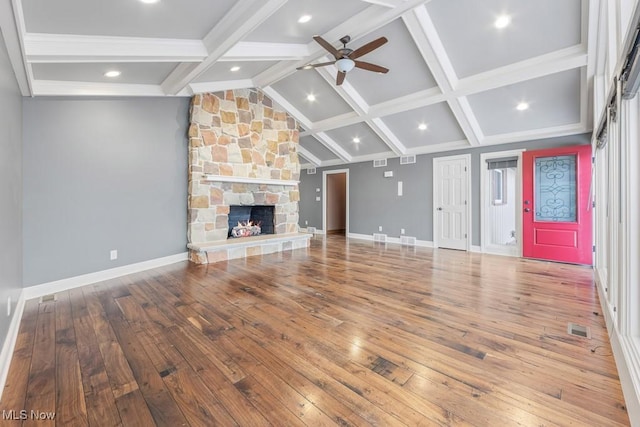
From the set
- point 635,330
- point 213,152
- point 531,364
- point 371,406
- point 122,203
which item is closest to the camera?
point 371,406

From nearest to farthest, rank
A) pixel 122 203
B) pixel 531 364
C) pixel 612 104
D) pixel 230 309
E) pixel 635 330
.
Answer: pixel 635 330, pixel 531 364, pixel 612 104, pixel 230 309, pixel 122 203

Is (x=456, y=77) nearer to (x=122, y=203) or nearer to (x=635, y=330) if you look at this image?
(x=635, y=330)

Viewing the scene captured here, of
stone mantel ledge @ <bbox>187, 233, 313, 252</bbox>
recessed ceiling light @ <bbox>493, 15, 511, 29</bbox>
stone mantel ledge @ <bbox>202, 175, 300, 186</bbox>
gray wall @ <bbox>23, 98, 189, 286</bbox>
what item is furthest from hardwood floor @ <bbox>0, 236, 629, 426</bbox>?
recessed ceiling light @ <bbox>493, 15, 511, 29</bbox>

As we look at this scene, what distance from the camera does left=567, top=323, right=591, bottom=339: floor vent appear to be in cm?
235

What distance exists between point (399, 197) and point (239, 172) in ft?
13.2

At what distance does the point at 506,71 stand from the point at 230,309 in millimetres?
4932

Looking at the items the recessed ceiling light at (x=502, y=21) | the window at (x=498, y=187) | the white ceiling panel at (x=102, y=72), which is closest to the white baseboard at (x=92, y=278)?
the white ceiling panel at (x=102, y=72)

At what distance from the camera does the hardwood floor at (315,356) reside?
59.4 inches

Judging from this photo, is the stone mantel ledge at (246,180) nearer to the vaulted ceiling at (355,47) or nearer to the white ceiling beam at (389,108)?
the vaulted ceiling at (355,47)

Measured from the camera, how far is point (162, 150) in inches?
186

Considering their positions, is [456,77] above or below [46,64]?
above

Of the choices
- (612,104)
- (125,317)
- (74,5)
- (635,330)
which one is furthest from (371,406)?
(74,5)

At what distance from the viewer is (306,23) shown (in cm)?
382

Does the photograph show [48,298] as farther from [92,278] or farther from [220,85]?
[220,85]
